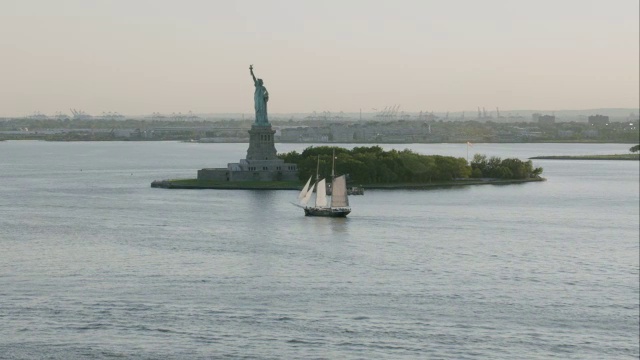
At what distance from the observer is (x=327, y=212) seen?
48406mm

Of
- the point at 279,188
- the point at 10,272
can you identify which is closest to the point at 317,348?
the point at 10,272

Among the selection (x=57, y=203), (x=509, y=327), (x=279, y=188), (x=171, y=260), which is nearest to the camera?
(x=509, y=327)

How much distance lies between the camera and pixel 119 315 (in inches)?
1016

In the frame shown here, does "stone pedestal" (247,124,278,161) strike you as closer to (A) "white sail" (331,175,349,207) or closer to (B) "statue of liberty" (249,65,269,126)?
(B) "statue of liberty" (249,65,269,126)

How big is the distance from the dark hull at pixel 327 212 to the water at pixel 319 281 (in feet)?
1.73

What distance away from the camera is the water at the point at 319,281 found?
23703 millimetres

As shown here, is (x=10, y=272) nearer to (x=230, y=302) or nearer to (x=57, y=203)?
(x=230, y=302)

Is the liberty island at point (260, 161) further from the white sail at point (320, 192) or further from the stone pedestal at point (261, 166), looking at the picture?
the white sail at point (320, 192)

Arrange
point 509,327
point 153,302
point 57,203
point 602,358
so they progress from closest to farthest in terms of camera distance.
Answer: point 602,358, point 509,327, point 153,302, point 57,203

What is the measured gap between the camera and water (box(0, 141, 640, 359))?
77.8 ft

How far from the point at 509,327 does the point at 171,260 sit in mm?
11958

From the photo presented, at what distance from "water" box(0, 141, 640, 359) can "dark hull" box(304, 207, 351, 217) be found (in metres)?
0.53

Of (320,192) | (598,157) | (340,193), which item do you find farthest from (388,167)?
(598,157)

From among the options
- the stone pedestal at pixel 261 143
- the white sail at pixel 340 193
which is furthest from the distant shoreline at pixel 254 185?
the white sail at pixel 340 193
